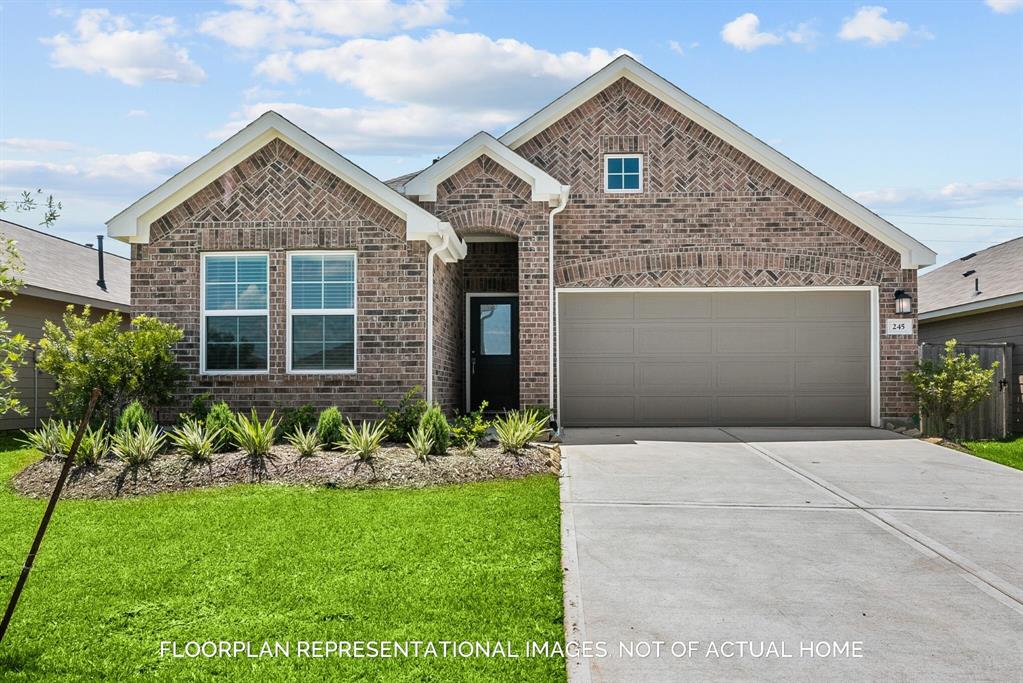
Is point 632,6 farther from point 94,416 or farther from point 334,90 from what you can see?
point 94,416

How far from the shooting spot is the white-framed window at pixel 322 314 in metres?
12.1

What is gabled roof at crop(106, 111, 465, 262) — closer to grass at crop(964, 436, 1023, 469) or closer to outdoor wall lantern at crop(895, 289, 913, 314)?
outdoor wall lantern at crop(895, 289, 913, 314)

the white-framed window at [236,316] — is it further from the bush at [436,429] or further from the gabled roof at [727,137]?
the gabled roof at [727,137]

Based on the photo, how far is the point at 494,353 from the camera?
1595cm

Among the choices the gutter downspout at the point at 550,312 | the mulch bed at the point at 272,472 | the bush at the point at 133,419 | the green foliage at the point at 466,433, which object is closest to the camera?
the mulch bed at the point at 272,472

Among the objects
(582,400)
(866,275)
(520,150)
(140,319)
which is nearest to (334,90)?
(520,150)

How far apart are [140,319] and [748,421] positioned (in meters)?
9.76

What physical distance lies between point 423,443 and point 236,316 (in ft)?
13.0

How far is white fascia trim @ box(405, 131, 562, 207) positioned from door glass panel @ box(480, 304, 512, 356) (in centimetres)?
294

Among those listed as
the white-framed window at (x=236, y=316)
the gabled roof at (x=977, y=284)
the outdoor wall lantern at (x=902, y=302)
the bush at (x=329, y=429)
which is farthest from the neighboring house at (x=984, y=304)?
the white-framed window at (x=236, y=316)

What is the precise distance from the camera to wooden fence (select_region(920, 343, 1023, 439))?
14.5 metres

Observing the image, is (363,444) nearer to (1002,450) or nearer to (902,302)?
(902,302)

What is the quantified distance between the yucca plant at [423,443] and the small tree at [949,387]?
8.29 meters

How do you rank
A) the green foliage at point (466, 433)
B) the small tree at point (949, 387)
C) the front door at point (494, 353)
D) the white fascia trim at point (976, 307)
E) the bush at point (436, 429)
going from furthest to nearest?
the front door at point (494, 353) < the white fascia trim at point (976, 307) < the small tree at point (949, 387) < the green foliage at point (466, 433) < the bush at point (436, 429)
